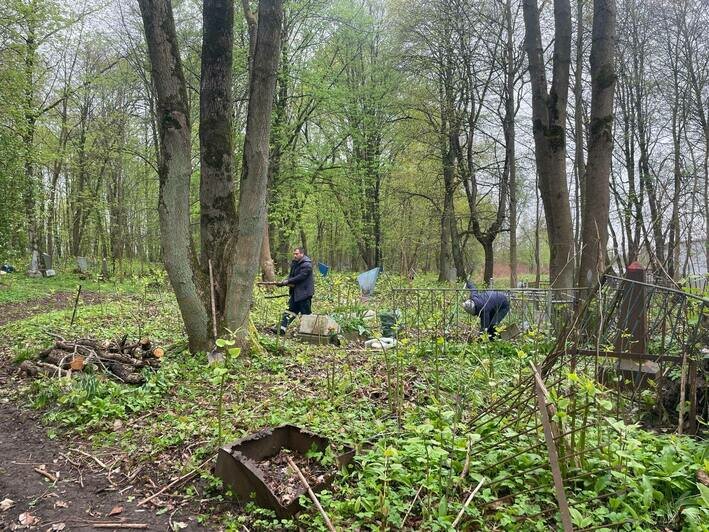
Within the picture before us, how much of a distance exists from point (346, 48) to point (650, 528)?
2465 centimetres

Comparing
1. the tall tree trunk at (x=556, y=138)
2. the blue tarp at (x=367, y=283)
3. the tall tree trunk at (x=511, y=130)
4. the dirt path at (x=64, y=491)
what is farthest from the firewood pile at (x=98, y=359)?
the tall tree trunk at (x=511, y=130)

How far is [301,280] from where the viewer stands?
8.63 metres

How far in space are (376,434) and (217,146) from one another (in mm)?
4347

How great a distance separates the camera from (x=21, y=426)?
14.4 ft

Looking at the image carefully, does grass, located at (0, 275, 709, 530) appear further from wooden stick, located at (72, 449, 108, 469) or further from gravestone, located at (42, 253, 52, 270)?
gravestone, located at (42, 253, 52, 270)

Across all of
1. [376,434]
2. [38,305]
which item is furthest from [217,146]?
[38,305]

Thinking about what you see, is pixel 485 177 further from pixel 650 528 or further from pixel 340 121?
pixel 650 528

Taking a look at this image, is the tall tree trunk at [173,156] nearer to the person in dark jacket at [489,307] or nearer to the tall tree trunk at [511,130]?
the person in dark jacket at [489,307]

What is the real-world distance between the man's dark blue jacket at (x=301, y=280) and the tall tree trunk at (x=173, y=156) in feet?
8.81

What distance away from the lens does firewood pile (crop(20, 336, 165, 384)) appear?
5.34 meters

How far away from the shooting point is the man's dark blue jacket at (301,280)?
8555 millimetres

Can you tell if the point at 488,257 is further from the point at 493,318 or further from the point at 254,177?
the point at 254,177

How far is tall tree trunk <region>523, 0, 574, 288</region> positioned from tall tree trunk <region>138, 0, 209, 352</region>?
19.8 feet

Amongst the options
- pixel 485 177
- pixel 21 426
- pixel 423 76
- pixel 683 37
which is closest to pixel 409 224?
pixel 485 177
